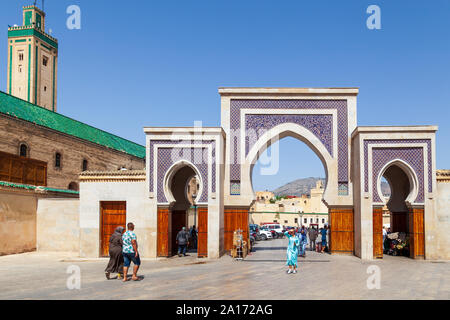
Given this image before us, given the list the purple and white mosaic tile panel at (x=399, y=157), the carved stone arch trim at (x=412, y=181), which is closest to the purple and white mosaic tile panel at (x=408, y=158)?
the purple and white mosaic tile panel at (x=399, y=157)

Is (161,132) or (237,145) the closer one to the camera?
(161,132)

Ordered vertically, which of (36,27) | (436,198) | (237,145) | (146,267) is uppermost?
(36,27)

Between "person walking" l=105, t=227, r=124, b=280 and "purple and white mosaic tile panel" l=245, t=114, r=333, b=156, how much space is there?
789 centimetres

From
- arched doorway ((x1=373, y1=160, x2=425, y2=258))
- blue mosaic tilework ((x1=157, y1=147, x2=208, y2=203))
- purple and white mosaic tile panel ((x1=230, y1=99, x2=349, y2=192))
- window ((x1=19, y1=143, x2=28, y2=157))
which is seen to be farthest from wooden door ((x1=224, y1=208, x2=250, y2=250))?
window ((x1=19, y1=143, x2=28, y2=157))

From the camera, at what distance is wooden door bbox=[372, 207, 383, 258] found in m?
15.8

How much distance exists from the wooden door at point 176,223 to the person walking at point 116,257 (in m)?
6.78

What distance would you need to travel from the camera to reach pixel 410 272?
40.0 ft

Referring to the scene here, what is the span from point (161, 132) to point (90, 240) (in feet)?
15.3

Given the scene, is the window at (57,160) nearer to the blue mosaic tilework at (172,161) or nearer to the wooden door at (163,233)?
the blue mosaic tilework at (172,161)

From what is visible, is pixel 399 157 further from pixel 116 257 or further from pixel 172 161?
pixel 116 257
